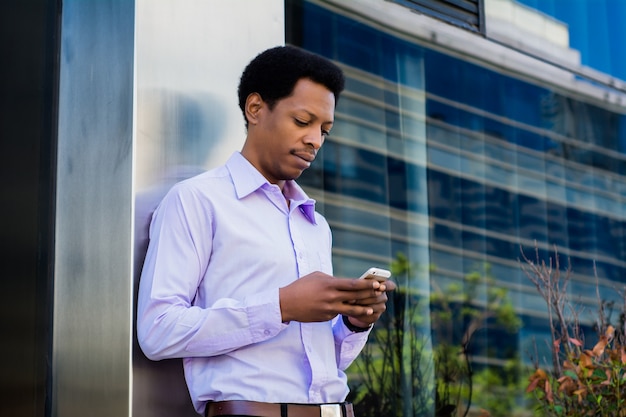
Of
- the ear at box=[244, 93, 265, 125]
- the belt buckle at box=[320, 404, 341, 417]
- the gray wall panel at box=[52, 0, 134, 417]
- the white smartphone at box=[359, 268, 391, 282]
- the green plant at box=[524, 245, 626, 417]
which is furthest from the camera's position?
the green plant at box=[524, 245, 626, 417]

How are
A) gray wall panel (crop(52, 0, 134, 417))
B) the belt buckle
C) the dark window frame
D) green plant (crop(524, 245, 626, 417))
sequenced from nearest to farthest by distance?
the belt buckle < gray wall panel (crop(52, 0, 134, 417)) < green plant (crop(524, 245, 626, 417)) < the dark window frame

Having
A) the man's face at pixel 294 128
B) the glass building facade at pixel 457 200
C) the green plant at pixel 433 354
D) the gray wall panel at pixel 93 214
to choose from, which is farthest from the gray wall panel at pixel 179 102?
the green plant at pixel 433 354

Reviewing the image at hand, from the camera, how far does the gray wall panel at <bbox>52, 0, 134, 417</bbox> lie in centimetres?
240

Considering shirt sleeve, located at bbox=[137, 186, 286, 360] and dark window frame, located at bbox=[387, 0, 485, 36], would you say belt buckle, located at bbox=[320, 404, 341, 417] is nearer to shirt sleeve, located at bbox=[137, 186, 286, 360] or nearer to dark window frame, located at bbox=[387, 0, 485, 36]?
shirt sleeve, located at bbox=[137, 186, 286, 360]

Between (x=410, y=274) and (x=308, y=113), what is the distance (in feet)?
6.18

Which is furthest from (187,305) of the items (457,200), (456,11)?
(456,11)

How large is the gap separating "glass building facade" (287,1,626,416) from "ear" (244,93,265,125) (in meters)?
1.31

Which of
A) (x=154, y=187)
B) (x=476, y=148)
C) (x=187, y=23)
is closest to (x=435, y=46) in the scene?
(x=476, y=148)

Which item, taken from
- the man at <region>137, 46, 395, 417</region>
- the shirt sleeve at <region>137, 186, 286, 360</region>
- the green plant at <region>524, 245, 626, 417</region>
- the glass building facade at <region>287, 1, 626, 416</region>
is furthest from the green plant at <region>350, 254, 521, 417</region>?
the shirt sleeve at <region>137, 186, 286, 360</region>

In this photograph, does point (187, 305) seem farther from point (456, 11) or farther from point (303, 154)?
point (456, 11)

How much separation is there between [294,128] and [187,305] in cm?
50

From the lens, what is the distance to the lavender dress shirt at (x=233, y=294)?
2197 millimetres

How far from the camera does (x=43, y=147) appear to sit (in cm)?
250

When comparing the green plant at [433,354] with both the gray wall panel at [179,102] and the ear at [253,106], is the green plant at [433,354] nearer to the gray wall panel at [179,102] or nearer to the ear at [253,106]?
the gray wall panel at [179,102]
